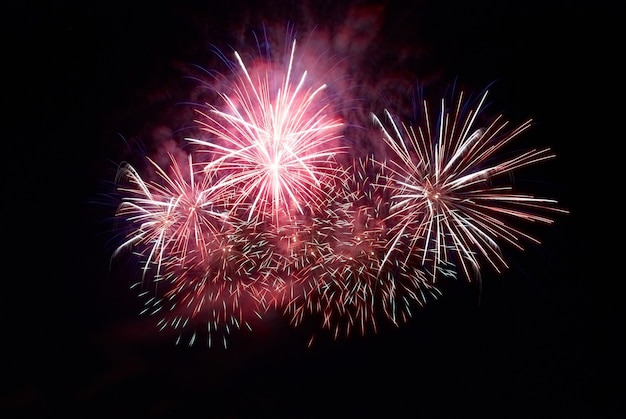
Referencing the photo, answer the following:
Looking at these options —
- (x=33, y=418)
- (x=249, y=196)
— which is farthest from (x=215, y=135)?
(x=33, y=418)

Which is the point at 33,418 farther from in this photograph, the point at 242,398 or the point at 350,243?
the point at 350,243

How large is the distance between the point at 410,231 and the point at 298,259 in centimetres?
227

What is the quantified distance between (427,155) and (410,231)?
1474mm

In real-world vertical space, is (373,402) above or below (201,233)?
above

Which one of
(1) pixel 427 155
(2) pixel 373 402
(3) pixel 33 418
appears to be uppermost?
(2) pixel 373 402

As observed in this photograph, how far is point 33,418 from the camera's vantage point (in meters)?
16.0

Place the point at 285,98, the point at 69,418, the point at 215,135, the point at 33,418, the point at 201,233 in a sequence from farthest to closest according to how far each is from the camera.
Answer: the point at 69,418 < the point at 33,418 < the point at 201,233 < the point at 215,135 < the point at 285,98

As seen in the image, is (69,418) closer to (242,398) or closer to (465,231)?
(242,398)

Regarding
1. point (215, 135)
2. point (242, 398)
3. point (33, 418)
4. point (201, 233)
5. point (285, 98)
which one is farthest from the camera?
point (242, 398)

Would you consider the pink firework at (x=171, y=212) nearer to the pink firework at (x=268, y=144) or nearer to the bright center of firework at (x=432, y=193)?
the pink firework at (x=268, y=144)

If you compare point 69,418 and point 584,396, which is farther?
point 584,396

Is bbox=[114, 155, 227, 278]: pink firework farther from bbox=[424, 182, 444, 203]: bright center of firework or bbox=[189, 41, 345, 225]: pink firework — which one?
bbox=[424, 182, 444, 203]: bright center of firework

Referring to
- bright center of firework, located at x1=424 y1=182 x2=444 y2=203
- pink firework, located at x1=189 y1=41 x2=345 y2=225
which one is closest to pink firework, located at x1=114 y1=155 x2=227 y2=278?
pink firework, located at x1=189 y1=41 x2=345 y2=225

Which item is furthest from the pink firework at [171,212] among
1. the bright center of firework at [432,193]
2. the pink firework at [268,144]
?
the bright center of firework at [432,193]
